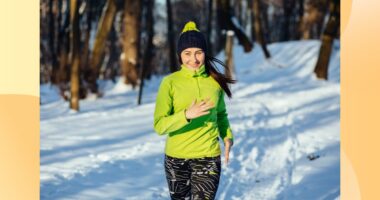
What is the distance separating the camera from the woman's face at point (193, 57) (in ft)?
11.9

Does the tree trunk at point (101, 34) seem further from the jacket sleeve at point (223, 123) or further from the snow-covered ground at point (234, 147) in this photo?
the jacket sleeve at point (223, 123)

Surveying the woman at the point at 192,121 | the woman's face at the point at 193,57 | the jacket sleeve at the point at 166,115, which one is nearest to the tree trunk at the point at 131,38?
the woman at the point at 192,121

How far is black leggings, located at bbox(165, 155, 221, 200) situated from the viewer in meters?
3.71

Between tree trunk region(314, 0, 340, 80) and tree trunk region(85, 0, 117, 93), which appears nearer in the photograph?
tree trunk region(85, 0, 117, 93)

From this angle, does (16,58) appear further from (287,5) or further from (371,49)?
(287,5)

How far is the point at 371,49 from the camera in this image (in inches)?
153

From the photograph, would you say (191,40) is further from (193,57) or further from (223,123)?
(223,123)

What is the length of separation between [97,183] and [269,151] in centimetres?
332

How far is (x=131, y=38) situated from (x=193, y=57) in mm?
15002

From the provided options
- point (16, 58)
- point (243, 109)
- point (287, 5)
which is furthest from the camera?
point (287, 5)

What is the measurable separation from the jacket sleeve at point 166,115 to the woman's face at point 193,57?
20cm

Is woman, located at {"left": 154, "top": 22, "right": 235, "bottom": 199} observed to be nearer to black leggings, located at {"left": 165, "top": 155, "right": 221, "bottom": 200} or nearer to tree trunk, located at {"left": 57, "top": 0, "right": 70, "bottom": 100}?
black leggings, located at {"left": 165, "top": 155, "right": 221, "bottom": 200}

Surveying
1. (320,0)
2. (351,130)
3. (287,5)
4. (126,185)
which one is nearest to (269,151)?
(126,185)

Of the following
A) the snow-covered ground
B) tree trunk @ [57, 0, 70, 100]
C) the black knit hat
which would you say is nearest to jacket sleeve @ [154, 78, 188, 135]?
the black knit hat
